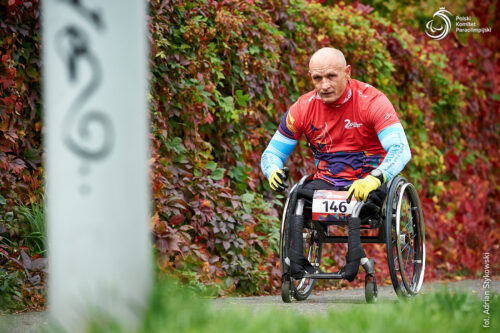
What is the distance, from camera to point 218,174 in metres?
6.38

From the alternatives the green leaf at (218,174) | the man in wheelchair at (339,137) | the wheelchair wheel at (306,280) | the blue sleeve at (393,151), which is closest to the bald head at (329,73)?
the man in wheelchair at (339,137)

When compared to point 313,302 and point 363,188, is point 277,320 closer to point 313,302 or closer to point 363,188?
point 363,188

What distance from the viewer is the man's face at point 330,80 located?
5414mm

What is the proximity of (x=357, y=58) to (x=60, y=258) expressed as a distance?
20.6 feet

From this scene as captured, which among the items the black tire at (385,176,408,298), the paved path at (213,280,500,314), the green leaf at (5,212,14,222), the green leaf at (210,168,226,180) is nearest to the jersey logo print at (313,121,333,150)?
the black tire at (385,176,408,298)

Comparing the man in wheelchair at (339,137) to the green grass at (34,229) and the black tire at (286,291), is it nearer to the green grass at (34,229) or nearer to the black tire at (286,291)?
the black tire at (286,291)

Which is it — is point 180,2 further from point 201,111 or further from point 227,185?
point 227,185

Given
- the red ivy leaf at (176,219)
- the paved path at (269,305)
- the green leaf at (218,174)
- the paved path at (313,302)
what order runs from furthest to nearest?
the green leaf at (218,174) → the red ivy leaf at (176,219) → the paved path at (313,302) → the paved path at (269,305)

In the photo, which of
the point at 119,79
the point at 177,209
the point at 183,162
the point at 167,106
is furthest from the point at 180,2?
the point at 119,79

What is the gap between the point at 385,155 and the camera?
18.4ft

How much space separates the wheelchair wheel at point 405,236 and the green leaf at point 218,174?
1.47 meters

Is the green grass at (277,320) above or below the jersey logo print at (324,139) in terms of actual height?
below

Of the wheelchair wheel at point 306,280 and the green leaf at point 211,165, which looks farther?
the green leaf at point 211,165

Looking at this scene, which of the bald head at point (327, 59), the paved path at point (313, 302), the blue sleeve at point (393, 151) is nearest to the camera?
the paved path at point (313, 302)
